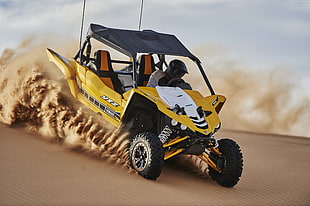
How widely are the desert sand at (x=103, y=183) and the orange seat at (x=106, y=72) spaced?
4.30 ft

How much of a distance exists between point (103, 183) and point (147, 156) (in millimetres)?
679

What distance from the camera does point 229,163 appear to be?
6.48 m

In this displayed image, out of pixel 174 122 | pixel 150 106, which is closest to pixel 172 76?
pixel 150 106

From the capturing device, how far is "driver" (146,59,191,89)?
7.14m

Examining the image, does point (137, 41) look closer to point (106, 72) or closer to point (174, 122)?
point (106, 72)

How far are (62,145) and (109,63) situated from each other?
1.61m

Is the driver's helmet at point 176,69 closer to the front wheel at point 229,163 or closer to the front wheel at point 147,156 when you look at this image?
the front wheel at point 229,163

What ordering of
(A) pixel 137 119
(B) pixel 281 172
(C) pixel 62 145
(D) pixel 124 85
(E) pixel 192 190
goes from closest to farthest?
(E) pixel 192 190 → (A) pixel 137 119 → (C) pixel 62 145 → (D) pixel 124 85 → (B) pixel 281 172

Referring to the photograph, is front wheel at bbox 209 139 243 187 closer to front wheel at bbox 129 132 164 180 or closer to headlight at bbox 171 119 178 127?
headlight at bbox 171 119 178 127

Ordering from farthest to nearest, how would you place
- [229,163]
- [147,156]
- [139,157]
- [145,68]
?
[145,68] → [229,163] → [139,157] → [147,156]

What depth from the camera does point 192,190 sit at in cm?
614

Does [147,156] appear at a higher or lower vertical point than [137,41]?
lower

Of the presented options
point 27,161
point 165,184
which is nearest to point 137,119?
point 165,184

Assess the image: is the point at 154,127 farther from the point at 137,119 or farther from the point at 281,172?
the point at 281,172
